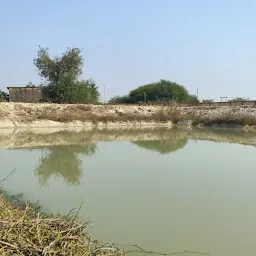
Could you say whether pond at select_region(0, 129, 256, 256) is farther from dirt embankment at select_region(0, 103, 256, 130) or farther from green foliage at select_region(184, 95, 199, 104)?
green foliage at select_region(184, 95, 199, 104)

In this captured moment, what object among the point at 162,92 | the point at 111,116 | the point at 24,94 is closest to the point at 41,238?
the point at 111,116

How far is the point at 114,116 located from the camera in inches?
1259

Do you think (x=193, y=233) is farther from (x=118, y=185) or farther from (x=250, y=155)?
(x=250, y=155)

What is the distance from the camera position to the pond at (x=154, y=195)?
440 cm

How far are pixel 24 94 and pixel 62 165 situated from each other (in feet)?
91.2

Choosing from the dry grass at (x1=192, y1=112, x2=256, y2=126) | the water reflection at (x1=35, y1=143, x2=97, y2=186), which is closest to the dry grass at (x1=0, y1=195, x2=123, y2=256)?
the water reflection at (x1=35, y1=143, x2=97, y2=186)

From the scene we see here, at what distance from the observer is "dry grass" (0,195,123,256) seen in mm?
2900

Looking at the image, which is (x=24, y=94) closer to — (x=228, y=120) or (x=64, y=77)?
(x=64, y=77)

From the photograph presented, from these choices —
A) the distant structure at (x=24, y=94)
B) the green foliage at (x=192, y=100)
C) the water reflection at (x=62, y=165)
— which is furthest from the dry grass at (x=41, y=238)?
the green foliage at (x=192, y=100)

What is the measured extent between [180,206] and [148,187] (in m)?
1.51

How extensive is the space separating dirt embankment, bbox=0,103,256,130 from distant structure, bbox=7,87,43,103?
637 centimetres

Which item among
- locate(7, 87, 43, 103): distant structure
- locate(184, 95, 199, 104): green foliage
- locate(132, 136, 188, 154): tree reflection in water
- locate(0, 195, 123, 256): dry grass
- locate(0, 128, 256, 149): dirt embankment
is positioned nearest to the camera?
locate(0, 195, 123, 256): dry grass

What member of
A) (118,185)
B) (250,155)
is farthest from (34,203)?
(250,155)

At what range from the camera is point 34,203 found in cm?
602
